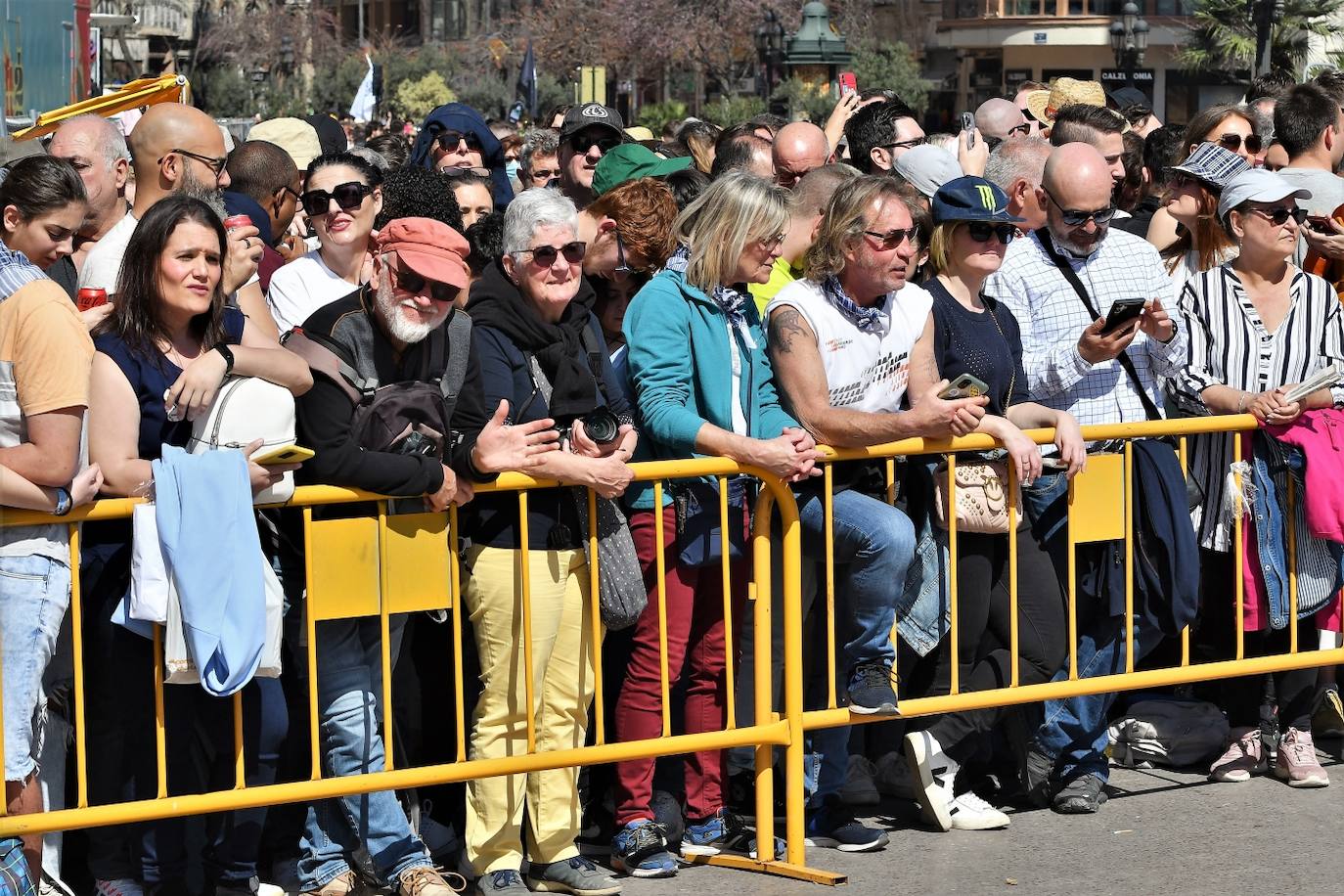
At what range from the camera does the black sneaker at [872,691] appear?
5531 mm

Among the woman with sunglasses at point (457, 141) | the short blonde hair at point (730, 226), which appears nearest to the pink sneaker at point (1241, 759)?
the short blonde hair at point (730, 226)

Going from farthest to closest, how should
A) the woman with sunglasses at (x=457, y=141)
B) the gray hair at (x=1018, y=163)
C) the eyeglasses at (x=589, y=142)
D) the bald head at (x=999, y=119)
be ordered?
the bald head at (x=999, y=119) → the woman with sunglasses at (x=457, y=141) → the eyeglasses at (x=589, y=142) → the gray hair at (x=1018, y=163)

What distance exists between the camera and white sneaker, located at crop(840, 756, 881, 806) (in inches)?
230

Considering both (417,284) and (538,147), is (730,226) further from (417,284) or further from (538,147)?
(538,147)

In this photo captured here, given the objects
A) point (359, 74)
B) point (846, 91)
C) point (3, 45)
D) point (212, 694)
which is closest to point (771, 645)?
point (212, 694)

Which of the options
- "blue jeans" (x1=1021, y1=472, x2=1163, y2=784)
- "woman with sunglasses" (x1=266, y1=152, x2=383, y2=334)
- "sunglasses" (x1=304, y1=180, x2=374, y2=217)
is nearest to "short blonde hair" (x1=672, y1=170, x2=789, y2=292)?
"blue jeans" (x1=1021, y1=472, x2=1163, y2=784)

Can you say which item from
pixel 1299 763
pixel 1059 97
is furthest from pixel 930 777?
pixel 1059 97

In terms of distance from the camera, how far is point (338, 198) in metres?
6.62

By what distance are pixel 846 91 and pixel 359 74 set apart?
2511 inches

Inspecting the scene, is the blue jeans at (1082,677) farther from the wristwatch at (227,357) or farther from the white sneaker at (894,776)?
the wristwatch at (227,357)

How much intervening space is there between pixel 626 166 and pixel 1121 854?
347 cm

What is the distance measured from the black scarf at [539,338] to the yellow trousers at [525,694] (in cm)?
49

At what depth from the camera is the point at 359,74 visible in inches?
2825

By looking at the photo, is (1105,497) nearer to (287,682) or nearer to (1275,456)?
(1275,456)
